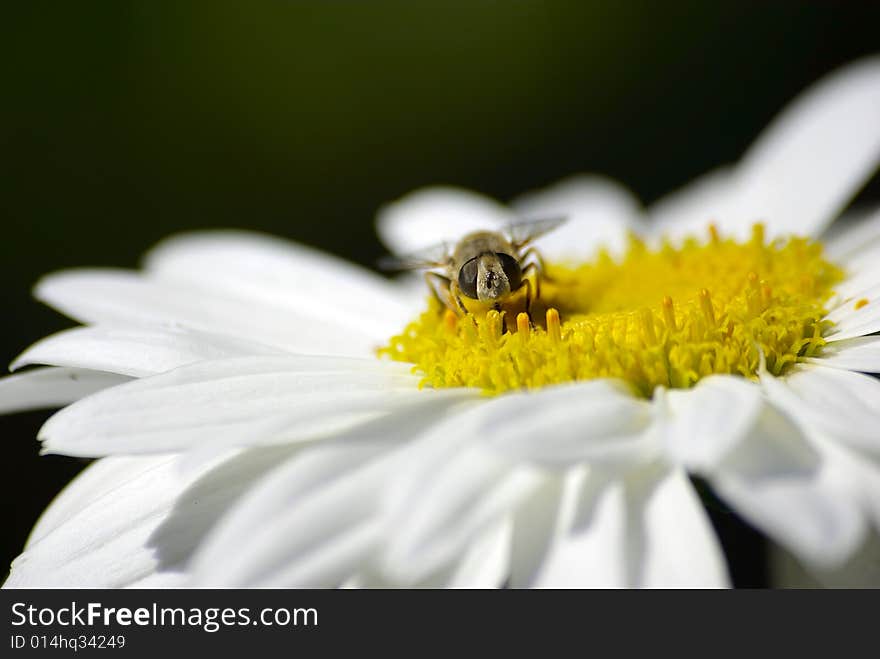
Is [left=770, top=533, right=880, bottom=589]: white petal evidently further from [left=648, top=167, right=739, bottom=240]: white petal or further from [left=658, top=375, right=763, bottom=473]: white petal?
[left=648, top=167, right=739, bottom=240]: white petal

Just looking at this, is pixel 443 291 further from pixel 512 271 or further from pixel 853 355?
pixel 853 355

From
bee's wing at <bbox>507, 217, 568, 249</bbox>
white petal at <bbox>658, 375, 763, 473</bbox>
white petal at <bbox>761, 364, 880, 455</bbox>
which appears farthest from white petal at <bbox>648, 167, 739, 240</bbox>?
white petal at <bbox>658, 375, 763, 473</bbox>

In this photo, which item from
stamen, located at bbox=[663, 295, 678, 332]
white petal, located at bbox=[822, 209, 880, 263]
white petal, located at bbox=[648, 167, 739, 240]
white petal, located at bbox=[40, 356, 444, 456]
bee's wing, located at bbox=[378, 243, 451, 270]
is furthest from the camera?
white petal, located at bbox=[648, 167, 739, 240]

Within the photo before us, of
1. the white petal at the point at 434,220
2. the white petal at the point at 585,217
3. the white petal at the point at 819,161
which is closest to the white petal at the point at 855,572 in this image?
the white petal at the point at 819,161

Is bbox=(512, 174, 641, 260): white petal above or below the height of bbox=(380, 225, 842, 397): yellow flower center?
above

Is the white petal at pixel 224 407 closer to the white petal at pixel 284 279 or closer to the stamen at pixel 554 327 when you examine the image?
the stamen at pixel 554 327

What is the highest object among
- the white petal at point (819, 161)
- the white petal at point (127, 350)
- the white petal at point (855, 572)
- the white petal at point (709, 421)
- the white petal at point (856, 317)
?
the white petal at point (819, 161)
